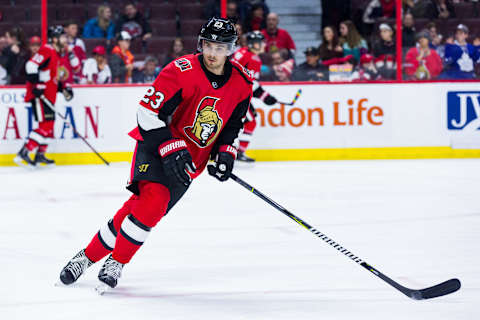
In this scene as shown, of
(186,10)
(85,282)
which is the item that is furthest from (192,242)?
(186,10)

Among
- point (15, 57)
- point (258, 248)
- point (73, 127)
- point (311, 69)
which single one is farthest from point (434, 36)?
point (258, 248)

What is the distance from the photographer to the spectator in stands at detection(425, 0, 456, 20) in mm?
8078

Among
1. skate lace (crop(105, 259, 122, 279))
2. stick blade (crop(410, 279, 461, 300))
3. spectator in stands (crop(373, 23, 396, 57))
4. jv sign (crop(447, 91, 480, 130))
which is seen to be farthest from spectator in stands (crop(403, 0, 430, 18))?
skate lace (crop(105, 259, 122, 279))

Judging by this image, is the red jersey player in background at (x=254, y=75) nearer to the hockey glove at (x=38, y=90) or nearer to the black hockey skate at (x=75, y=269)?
the hockey glove at (x=38, y=90)

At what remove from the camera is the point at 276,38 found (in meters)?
8.04

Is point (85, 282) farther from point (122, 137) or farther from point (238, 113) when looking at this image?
point (122, 137)

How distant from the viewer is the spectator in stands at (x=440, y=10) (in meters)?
8.08

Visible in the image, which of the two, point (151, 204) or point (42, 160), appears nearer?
point (151, 204)

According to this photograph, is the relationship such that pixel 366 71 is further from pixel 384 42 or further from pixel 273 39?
pixel 273 39

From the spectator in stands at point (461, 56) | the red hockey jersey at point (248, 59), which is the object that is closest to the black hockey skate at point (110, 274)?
the red hockey jersey at point (248, 59)

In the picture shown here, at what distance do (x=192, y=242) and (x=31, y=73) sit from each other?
3.66 m

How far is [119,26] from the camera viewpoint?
7848 millimetres

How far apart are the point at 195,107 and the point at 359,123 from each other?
501 cm

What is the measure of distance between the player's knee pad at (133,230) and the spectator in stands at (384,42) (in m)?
5.30
